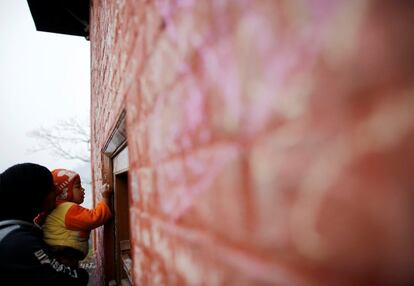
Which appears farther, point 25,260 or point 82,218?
point 82,218

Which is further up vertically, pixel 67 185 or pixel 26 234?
pixel 67 185

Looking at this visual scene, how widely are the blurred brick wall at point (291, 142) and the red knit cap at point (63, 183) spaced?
1.98m

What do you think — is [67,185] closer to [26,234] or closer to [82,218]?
[82,218]

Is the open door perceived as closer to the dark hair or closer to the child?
the child

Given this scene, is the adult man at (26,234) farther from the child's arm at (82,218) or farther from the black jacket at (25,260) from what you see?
the child's arm at (82,218)

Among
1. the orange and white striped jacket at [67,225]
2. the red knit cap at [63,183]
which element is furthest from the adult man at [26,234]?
the red knit cap at [63,183]

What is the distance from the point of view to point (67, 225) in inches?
85.0

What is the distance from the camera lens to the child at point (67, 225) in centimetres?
214

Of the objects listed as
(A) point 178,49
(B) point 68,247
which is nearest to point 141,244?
(A) point 178,49

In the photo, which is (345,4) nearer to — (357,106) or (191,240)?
(357,106)

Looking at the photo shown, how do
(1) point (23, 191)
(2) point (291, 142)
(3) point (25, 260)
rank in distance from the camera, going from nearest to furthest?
1. (2) point (291, 142)
2. (3) point (25, 260)
3. (1) point (23, 191)

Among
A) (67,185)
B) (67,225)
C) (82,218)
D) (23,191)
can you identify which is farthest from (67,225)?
(23,191)

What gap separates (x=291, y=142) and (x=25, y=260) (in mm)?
1620

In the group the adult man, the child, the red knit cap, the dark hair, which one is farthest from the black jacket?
the red knit cap
